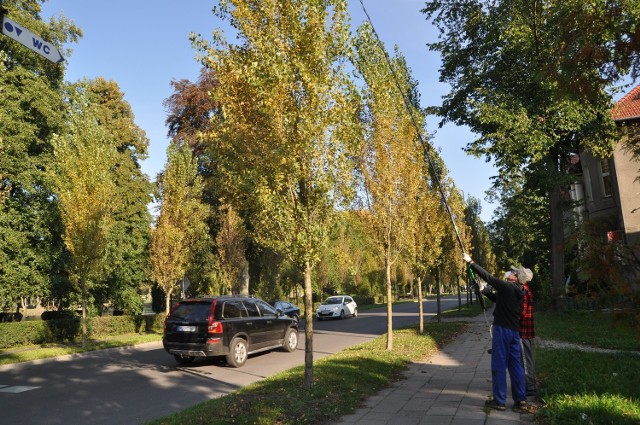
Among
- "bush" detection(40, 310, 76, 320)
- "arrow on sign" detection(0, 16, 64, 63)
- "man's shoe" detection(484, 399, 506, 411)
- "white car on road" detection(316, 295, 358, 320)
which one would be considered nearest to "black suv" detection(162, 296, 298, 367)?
"man's shoe" detection(484, 399, 506, 411)

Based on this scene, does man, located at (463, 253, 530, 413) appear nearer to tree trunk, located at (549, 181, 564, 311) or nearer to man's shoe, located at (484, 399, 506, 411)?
man's shoe, located at (484, 399, 506, 411)

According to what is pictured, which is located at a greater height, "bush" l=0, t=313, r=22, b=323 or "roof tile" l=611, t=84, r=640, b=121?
"roof tile" l=611, t=84, r=640, b=121

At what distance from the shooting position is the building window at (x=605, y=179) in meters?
26.7

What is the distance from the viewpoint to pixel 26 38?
16.1 ft

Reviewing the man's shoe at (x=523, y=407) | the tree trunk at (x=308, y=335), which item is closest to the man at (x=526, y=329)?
the man's shoe at (x=523, y=407)

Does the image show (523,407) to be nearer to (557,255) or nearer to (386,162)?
(386,162)

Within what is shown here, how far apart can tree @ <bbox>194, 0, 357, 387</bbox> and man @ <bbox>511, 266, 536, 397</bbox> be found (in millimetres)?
3106

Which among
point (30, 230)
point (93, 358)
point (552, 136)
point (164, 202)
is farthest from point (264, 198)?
point (30, 230)

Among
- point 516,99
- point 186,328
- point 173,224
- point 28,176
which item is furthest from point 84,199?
point 516,99

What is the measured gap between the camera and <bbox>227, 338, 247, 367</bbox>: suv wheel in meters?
11.9

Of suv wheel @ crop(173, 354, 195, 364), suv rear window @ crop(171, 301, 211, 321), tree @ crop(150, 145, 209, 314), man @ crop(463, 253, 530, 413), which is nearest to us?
man @ crop(463, 253, 530, 413)

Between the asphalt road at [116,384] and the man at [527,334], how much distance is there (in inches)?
211

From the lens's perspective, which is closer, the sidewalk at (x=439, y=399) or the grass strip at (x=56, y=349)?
the sidewalk at (x=439, y=399)

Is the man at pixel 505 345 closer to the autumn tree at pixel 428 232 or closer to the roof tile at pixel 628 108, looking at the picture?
the autumn tree at pixel 428 232
